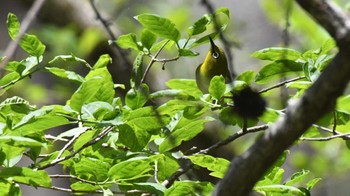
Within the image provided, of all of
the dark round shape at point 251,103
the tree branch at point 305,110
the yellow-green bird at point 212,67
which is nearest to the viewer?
the tree branch at point 305,110

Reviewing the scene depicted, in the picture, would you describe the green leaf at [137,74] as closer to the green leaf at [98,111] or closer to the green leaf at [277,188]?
the green leaf at [98,111]

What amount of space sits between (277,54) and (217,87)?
168 mm

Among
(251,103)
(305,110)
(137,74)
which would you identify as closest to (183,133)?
(137,74)

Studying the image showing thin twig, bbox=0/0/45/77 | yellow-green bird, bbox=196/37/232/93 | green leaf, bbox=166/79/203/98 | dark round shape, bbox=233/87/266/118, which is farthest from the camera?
yellow-green bird, bbox=196/37/232/93

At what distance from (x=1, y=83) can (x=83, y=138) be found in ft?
0.76

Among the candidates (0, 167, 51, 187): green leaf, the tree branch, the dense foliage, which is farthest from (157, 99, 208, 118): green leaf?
the tree branch

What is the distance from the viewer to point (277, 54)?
145cm

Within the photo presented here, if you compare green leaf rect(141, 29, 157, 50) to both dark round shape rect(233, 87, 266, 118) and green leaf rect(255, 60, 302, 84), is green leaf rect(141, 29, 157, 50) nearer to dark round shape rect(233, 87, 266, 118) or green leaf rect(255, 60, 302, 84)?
green leaf rect(255, 60, 302, 84)

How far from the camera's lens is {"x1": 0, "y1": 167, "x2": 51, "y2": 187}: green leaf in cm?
125

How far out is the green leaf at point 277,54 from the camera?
1435 mm

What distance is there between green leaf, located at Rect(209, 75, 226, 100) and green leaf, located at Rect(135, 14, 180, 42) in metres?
0.14

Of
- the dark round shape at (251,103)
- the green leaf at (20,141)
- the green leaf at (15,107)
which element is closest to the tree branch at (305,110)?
the dark round shape at (251,103)

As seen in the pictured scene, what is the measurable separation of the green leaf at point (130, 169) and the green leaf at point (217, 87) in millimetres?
182

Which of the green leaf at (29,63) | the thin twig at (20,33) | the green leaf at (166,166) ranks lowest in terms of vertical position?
the green leaf at (166,166)
